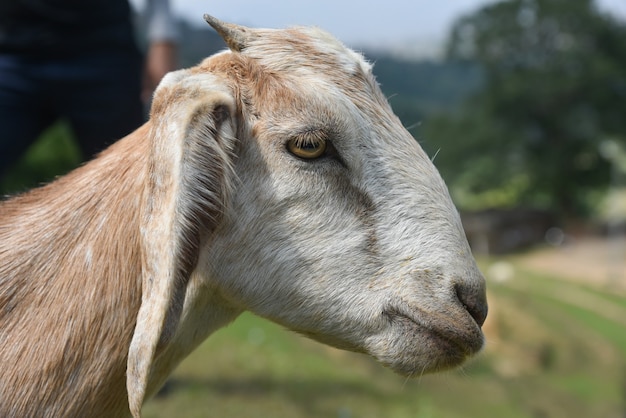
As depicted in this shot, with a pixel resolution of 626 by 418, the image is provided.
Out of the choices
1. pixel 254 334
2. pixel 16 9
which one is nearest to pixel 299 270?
pixel 16 9

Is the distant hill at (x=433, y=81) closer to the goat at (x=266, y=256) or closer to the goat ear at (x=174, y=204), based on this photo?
the goat at (x=266, y=256)

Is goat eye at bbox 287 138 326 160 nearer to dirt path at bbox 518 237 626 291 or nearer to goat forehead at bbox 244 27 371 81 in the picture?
goat forehead at bbox 244 27 371 81

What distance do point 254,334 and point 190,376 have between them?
54.6 inches

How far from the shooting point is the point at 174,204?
6.33 feet

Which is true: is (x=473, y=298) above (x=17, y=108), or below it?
above

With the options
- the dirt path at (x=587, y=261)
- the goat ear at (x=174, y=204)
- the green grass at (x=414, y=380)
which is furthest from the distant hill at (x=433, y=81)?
the goat ear at (x=174, y=204)

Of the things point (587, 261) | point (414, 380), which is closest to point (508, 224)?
point (587, 261)

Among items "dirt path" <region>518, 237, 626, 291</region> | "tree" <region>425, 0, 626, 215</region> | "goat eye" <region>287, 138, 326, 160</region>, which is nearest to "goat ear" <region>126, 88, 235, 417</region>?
"goat eye" <region>287, 138, 326, 160</region>

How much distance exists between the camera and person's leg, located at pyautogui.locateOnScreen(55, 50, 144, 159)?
3412 millimetres

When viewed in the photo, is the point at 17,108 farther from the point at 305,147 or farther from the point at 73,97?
the point at 305,147

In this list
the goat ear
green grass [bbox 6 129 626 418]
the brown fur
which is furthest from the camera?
green grass [bbox 6 129 626 418]

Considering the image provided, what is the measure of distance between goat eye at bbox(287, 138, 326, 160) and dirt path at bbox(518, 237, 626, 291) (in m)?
18.3

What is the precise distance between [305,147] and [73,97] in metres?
1.73

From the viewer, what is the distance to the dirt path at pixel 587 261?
19.8 meters
